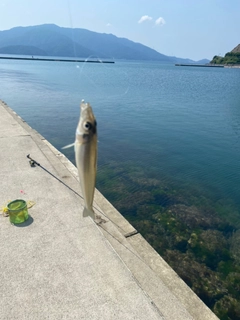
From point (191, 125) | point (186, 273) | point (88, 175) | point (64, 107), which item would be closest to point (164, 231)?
point (186, 273)

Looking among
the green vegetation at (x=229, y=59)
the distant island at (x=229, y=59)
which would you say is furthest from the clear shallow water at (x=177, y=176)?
the green vegetation at (x=229, y=59)

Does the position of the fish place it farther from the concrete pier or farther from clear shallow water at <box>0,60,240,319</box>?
clear shallow water at <box>0,60,240,319</box>

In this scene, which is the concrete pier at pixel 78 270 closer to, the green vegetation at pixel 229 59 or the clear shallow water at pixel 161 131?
the clear shallow water at pixel 161 131

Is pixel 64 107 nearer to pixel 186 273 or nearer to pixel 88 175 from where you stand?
pixel 186 273

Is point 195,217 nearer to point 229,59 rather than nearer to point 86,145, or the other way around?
point 86,145

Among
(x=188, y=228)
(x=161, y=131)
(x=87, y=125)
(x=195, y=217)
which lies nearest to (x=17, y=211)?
(x=87, y=125)

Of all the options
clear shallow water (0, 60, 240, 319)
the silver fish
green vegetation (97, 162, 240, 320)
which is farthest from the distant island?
the silver fish

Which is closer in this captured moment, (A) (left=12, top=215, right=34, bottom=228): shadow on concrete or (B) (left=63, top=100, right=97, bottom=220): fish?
(B) (left=63, top=100, right=97, bottom=220): fish

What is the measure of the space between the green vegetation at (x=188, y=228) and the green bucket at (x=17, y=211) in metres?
4.25

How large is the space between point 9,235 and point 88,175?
388 cm

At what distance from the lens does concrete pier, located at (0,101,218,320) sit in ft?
12.7

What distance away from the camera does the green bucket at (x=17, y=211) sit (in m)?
5.48

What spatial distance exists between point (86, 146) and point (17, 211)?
13.4 feet

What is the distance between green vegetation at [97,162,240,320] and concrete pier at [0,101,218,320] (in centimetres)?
207
